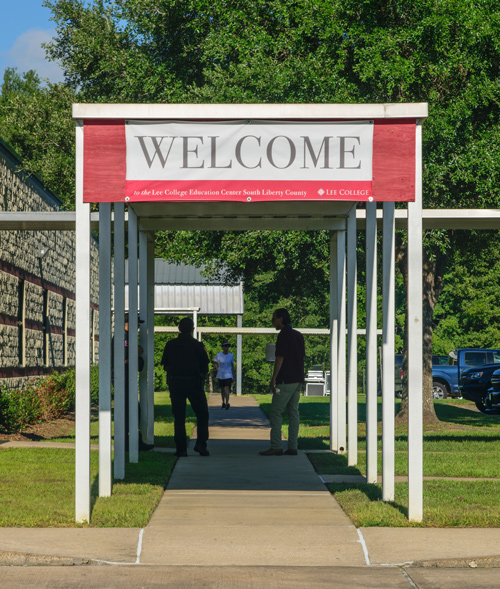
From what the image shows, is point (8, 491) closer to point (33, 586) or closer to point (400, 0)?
point (33, 586)

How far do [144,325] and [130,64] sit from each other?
12.3 meters

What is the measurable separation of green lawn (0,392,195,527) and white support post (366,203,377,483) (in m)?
2.22

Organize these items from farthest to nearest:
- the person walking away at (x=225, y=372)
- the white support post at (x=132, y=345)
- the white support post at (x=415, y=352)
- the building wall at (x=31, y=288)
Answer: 1. the person walking away at (x=225, y=372)
2. the building wall at (x=31, y=288)
3. the white support post at (x=132, y=345)
4. the white support post at (x=415, y=352)

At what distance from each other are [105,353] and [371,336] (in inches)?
106

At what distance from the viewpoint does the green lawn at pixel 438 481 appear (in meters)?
8.05

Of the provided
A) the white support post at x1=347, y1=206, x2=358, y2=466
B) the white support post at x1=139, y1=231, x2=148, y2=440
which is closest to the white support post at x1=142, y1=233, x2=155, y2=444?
the white support post at x1=139, y1=231, x2=148, y2=440

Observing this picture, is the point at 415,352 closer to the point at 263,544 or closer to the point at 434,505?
the point at 434,505

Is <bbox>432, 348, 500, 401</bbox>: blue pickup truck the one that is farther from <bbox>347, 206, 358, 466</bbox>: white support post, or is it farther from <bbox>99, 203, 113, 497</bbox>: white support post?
<bbox>99, 203, 113, 497</bbox>: white support post

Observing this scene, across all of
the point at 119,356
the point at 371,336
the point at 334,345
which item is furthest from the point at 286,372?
the point at 371,336

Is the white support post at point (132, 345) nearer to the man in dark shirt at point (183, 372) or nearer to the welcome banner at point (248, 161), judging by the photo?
the man in dark shirt at point (183, 372)

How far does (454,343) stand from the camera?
177 feet

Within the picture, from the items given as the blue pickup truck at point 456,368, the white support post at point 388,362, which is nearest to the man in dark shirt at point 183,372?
the white support post at point 388,362

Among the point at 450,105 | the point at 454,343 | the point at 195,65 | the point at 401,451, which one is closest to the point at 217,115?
the point at 401,451

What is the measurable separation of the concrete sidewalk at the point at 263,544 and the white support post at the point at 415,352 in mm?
476
